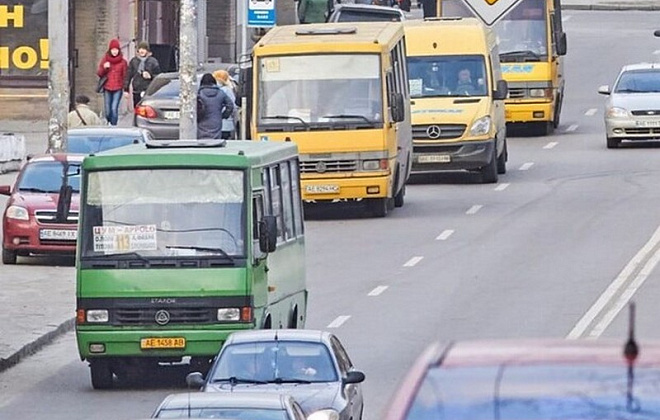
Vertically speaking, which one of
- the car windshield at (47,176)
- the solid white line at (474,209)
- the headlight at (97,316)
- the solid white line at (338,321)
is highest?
the car windshield at (47,176)

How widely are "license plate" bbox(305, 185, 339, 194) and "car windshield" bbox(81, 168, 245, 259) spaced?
11953mm

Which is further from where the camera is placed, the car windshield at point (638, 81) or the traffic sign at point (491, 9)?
the traffic sign at point (491, 9)

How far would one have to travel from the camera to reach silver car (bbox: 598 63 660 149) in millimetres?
40281

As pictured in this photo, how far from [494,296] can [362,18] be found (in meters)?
28.0

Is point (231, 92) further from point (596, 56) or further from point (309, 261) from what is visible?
point (596, 56)

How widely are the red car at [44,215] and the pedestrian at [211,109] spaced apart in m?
6.61

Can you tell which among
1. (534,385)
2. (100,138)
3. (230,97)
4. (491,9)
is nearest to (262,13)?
(230,97)

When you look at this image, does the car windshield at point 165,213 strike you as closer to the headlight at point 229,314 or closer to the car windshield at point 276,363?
the headlight at point 229,314

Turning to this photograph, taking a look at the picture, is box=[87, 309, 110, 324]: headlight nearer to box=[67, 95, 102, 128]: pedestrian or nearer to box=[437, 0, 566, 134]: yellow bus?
box=[67, 95, 102, 128]: pedestrian

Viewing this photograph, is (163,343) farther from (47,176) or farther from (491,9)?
(491,9)

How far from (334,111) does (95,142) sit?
3.54 metres

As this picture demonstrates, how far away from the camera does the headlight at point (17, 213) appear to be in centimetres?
2739

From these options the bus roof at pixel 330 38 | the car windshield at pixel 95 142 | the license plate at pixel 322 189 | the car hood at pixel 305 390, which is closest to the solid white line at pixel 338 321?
the car hood at pixel 305 390

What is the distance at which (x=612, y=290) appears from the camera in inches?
977
